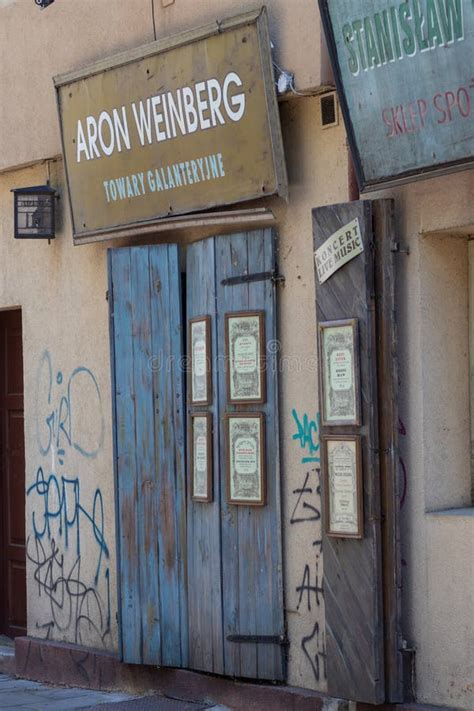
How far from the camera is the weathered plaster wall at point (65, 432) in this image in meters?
8.85

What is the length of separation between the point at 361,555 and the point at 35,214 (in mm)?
3532

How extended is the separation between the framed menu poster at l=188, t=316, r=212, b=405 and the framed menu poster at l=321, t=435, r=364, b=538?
41.2 inches

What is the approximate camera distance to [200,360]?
7.97 metres

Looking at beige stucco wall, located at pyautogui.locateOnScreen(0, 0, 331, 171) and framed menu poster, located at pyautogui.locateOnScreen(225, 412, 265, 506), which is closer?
beige stucco wall, located at pyautogui.locateOnScreen(0, 0, 331, 171)

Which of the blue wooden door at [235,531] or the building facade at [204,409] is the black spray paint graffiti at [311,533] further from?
the blue wooden door at [235,531]

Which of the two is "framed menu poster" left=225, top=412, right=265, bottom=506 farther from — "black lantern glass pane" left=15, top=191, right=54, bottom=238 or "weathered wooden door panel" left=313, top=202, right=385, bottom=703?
"black lantern glass pane" left=15, top=191, right=54, bottom=238

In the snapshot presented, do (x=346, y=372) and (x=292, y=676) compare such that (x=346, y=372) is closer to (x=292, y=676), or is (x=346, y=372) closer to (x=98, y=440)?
(x=292, y=676)

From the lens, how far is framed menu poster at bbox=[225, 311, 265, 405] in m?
7.61

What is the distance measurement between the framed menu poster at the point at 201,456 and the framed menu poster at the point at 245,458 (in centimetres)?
16

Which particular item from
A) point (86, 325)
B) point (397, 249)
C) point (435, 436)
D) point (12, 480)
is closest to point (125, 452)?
point (86, 325)

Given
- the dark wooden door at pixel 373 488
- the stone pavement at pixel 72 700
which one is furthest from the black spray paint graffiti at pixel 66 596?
the dark wooden door at pixel 373 488

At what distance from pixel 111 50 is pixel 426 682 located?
4.25 metres

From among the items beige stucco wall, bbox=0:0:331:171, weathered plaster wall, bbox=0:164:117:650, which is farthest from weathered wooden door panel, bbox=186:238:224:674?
beige stucco wall, bbox=0:0:331:171

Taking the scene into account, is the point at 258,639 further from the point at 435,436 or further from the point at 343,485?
the point at 435,436
